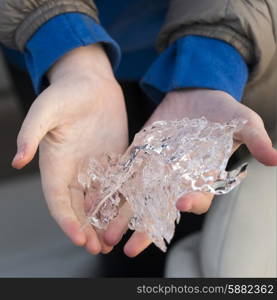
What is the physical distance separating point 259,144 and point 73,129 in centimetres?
31

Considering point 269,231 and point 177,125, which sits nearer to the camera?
point 177,125

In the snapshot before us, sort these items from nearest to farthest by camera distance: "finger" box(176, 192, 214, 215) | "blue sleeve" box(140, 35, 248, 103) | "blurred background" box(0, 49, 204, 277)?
"finger" box(176, 192, 214, 215)
"blue sleeve" box(140, 35, 248, 103)
"blurred background" box(0, 49, 204, 277)

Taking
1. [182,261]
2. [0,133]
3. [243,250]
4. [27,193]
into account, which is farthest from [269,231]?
[0,133]

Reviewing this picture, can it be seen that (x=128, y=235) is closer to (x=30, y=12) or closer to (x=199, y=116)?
(x=199, y=116)

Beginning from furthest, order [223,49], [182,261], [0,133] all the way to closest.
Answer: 1. [0,133]
2. [182,261]
3. [223,49]

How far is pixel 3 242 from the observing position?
1165 millimetres

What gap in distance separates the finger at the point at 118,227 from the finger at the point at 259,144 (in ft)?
0.73

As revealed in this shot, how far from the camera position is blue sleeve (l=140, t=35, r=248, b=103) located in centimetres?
90

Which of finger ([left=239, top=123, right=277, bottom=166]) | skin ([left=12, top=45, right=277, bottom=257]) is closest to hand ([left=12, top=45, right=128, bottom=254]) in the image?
skin ([left=12, top=45, right=277, bottom=257])

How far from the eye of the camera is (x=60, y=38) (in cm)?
93

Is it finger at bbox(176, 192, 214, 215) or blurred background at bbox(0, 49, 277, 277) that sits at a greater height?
finger at bbox(176, 192, 214, 215)

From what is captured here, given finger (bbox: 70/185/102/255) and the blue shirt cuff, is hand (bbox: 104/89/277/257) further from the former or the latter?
the blue shirt cuff
